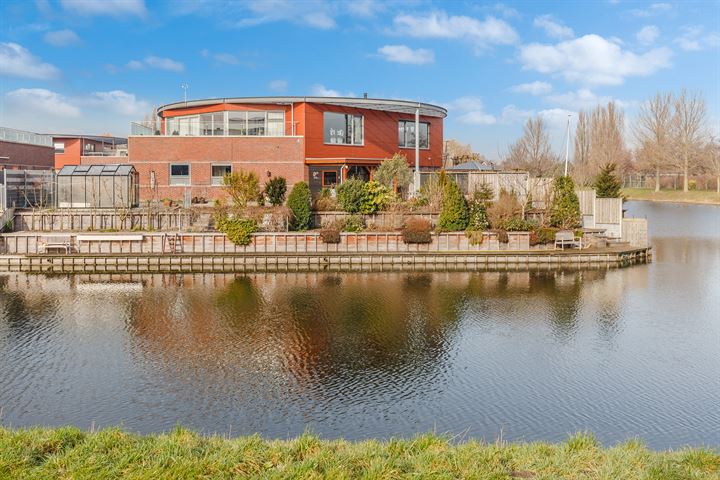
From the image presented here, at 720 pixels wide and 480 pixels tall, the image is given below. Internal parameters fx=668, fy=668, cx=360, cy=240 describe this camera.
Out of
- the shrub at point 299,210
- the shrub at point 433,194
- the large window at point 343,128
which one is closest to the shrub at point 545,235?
the shrub at point 433,194

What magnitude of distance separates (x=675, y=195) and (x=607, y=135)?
12522mm

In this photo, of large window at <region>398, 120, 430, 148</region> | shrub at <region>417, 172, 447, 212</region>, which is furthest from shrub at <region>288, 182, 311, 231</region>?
large window at <region>398, 120, 430, 148</region>

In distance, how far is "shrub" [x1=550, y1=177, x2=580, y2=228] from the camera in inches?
1329

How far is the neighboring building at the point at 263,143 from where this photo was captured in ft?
130

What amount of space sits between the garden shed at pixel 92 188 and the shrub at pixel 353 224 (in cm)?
1310

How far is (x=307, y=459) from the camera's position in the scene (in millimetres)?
8227

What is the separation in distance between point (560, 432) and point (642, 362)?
5.30 metres

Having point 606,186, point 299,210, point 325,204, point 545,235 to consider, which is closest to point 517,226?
point 545,235

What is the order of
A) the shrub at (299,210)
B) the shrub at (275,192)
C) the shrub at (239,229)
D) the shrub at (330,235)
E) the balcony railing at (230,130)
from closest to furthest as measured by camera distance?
1. the shrub at (239,229)
2. the shrub at (330,235)
3. the shrub at (299,210)
4. the shrub at (275,192)
5. the balcony railing at (230,130)

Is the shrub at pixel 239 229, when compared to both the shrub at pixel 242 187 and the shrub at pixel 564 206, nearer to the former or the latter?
the shrub at pixel 242 187

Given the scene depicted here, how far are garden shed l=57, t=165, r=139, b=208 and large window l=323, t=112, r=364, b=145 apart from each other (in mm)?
11981

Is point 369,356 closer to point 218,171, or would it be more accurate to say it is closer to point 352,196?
point 352,196

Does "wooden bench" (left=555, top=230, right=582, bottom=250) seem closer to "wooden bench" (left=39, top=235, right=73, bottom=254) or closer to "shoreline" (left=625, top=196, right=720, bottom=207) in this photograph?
"wooden bench" (left=39, top=235, right=73, bottom=254)

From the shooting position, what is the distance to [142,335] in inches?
735
